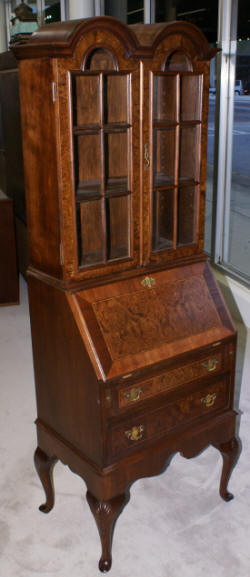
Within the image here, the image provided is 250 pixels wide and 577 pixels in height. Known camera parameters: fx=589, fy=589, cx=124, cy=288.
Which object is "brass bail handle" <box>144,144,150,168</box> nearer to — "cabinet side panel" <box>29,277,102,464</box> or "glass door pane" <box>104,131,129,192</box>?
"glass door pane" <box>104,131,129,192</box>

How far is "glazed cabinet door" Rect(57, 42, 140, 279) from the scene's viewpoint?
6.22 feet

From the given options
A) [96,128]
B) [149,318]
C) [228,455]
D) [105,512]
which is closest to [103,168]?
[96,128]

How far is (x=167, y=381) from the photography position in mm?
2123

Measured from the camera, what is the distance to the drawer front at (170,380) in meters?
2.01

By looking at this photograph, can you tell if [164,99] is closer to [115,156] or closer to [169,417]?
[115,156]

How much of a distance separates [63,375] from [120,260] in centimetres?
46

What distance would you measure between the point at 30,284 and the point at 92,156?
1.79 feet

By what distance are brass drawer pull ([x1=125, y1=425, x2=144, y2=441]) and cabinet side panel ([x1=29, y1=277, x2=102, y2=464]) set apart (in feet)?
0.40

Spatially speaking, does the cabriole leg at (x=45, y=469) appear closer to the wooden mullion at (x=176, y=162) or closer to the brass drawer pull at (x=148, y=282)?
the brass drawer pull at (x=148, y=282)

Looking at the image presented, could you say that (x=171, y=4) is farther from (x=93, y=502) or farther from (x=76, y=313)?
(x=93, y=502)

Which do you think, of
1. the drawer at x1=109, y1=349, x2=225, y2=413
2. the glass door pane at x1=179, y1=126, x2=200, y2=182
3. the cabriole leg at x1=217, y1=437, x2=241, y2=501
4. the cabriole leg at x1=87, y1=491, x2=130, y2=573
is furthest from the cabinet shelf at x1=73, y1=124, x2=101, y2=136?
the cabriole leg at x1=217, y1=437, x2=241, y2=501

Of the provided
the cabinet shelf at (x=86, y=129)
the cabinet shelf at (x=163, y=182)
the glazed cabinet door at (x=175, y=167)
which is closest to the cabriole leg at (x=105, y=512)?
the glazed cabinet door at (x=175, y=167)

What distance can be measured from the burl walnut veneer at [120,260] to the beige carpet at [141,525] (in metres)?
0.16

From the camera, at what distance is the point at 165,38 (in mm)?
1938
